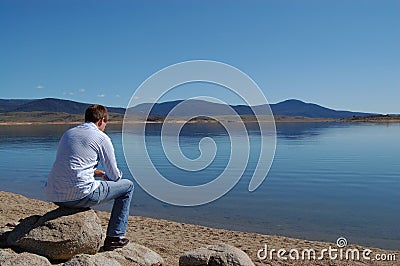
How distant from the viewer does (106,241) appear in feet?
20.3

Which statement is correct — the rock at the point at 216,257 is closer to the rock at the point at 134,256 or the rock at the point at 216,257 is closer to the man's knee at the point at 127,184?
the rock at the point at 134,256

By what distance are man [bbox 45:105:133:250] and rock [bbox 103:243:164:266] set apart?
777 millimetres

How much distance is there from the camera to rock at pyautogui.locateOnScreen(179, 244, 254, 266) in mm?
5699

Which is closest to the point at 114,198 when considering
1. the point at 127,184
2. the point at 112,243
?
the point at 127,184

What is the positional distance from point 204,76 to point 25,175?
661 inches

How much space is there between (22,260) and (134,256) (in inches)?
60.2

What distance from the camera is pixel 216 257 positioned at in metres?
5.72

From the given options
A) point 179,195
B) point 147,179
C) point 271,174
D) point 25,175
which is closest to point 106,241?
point 179,195

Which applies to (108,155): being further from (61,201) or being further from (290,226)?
(290,226)

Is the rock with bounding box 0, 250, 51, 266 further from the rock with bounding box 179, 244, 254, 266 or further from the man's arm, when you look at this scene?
the rock with bounding box 179, 244, 254, 266

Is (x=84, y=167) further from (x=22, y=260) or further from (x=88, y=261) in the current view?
(x=22, y=260)

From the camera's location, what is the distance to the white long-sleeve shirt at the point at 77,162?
218 inches

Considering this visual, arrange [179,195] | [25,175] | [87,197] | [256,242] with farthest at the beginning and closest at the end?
[25,175], [179,195], [256,242], [87,197]

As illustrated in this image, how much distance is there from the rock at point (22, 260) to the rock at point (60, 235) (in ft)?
1.34
